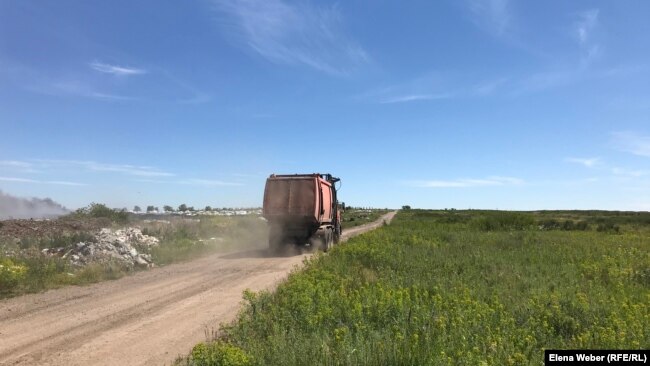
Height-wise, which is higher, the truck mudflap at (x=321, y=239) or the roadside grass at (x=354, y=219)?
the roadside grass at (x=354, y=219)

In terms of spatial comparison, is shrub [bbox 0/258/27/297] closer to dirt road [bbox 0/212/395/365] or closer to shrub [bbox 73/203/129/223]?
dirt road [bbox 0/212/395/365]

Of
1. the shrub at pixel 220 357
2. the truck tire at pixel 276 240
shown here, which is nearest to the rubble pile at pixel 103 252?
the truck tire at pixel 276 240

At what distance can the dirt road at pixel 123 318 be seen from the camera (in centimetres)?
712

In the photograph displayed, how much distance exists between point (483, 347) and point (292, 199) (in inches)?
662

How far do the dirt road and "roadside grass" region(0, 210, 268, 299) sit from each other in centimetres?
88

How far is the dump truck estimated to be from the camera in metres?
22.2

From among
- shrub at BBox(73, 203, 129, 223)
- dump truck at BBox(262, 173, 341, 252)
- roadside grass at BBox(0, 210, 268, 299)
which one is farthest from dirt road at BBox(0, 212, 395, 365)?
shrub at BBox(73, 203, 129, 223)

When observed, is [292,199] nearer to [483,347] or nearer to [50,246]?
[50,246]

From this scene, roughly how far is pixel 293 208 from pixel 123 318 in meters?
13.2

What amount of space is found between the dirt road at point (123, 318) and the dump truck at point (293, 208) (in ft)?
21.2

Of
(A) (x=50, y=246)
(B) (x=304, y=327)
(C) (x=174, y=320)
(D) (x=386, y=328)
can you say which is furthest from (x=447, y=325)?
(A) (x=50, y=246)

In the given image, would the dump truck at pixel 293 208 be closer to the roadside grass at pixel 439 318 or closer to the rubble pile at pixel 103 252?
the rubble pile at pixel 103 252

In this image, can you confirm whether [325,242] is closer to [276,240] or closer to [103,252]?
[276,240]

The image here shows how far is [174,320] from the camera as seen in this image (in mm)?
9219
